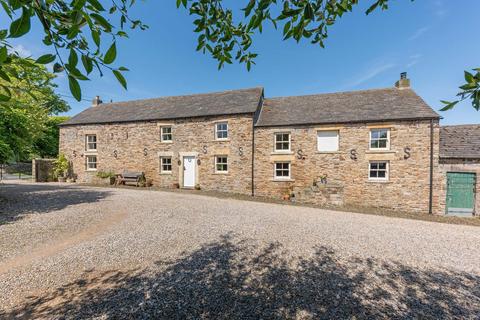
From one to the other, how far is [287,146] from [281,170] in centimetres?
174

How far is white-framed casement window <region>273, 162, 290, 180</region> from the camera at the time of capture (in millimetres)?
14594

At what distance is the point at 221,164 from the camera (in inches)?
622

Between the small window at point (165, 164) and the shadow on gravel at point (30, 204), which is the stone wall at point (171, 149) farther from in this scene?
the shadow on gravel at point (30, 204)

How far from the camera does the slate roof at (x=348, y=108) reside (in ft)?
42.4

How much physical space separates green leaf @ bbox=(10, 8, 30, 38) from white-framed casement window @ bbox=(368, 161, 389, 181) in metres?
15.1

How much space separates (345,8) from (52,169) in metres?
25.5

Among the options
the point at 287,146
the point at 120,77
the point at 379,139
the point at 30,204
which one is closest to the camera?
the point at 120,77

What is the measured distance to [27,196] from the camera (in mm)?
10531

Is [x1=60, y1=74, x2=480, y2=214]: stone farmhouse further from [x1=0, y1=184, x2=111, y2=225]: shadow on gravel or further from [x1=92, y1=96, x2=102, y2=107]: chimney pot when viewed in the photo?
[x1=0, y1=184, x2=111, y2=225]: shadow on gravel

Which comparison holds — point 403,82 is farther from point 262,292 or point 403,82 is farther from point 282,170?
point 262,292

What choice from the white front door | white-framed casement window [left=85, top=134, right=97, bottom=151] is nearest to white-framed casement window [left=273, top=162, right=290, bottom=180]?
the white front door

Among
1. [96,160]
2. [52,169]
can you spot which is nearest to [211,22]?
[96,160]

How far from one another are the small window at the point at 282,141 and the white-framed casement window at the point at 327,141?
205 cm

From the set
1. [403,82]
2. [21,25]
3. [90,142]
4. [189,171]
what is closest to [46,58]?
A: [21,25]
